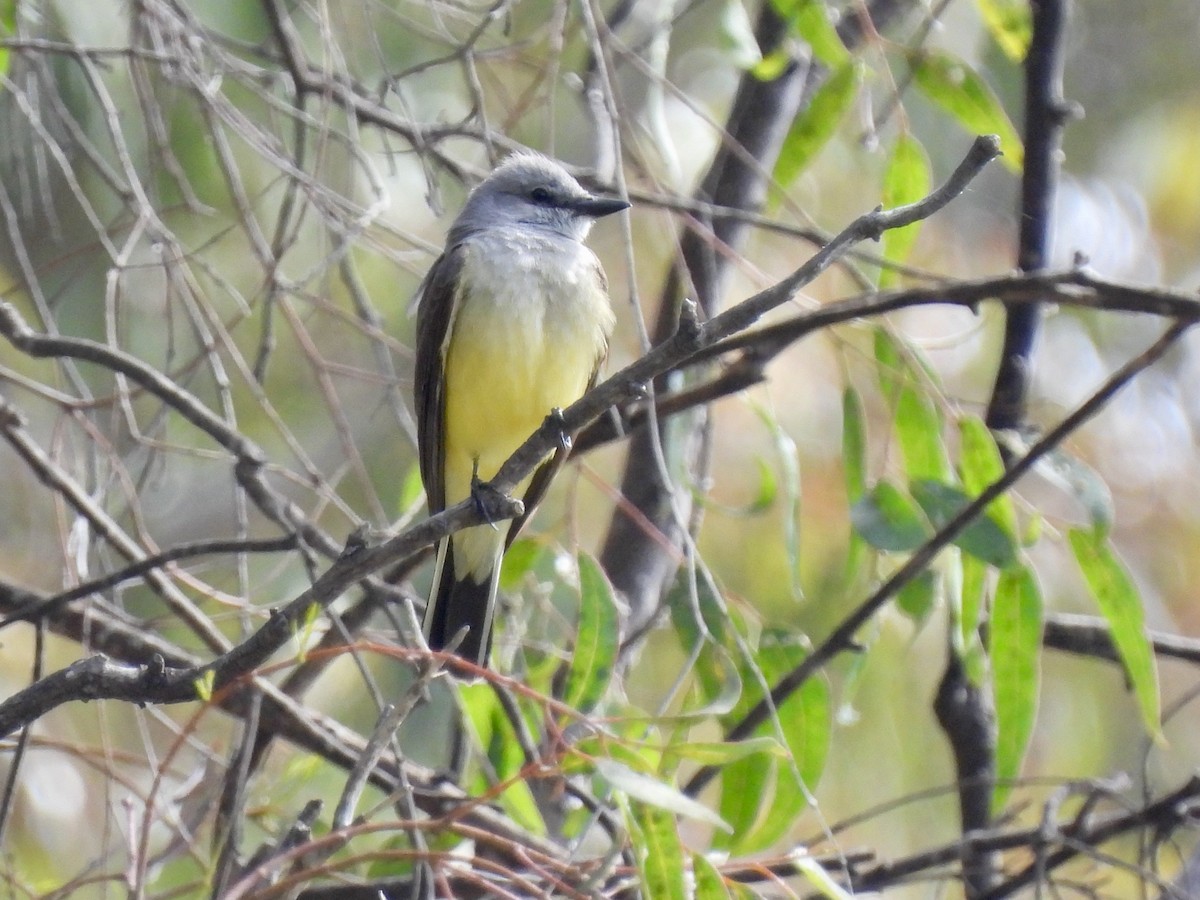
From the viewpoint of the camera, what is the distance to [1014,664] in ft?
8.45

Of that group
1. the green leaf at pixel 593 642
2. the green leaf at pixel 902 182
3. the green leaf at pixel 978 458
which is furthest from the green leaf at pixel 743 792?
the green leaf at pixel 902 182

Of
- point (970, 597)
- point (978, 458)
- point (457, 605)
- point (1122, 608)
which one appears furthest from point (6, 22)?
point (1122, 608)

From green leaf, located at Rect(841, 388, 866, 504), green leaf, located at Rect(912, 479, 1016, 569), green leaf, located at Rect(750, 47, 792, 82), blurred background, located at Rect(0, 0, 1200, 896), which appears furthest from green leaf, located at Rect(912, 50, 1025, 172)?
green leaf, located at Rect(912, 479, 1016, 569)

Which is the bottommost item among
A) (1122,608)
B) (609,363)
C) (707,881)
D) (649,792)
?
(707,881)

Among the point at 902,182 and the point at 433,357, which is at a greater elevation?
the point at 902,182

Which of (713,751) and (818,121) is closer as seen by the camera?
(713,751)

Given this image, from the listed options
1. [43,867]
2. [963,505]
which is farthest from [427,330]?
[43,867]

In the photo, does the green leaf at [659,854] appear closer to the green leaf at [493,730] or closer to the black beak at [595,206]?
the green leaf at [493,730]

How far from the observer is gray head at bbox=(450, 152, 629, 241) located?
3.31 metres

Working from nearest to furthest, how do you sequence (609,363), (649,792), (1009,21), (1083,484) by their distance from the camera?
(649,792), (1083,484), (1009,21), (609,363)

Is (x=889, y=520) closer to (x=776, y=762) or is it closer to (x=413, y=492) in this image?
(x=776, y=762)

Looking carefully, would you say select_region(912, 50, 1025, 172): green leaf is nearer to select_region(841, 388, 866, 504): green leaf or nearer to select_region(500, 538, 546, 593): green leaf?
select_region(841, 388, 866, 504): green leaf

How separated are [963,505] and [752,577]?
2268mm

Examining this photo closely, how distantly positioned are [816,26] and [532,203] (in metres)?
0.87
